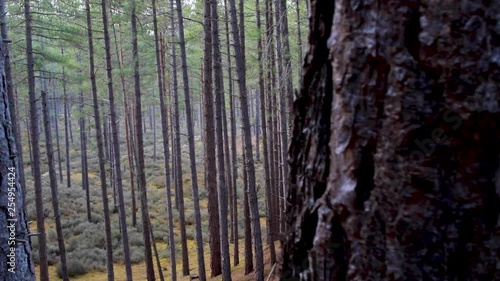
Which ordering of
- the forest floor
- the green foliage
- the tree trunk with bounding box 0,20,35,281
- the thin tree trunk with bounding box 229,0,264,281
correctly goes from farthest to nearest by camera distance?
the forest floor, the green foliage, the thin tree trunk with bounding box 229,0,264,281, the tree trunk with bounding box 0,20,35,281

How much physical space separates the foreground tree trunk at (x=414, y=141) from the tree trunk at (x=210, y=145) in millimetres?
9611

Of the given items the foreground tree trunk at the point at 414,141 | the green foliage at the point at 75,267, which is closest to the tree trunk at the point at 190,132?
the green foliage at the point at 75,267

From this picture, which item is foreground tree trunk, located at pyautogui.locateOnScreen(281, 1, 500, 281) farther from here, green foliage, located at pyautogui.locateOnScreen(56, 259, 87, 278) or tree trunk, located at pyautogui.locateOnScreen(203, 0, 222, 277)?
green foliage, located at pyautogui.locateOnScreen(56, 259, 87, 278)

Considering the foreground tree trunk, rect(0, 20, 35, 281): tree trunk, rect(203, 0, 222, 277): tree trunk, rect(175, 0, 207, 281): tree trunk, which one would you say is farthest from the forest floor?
the foreground tree trunk

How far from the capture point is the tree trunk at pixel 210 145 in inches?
425

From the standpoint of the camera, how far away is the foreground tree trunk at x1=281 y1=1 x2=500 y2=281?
2.59 feet

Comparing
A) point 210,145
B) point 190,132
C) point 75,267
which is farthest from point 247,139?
point 75,267

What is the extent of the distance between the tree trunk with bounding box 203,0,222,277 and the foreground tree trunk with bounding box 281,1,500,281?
9611 millimetres

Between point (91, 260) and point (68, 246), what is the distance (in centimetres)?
231

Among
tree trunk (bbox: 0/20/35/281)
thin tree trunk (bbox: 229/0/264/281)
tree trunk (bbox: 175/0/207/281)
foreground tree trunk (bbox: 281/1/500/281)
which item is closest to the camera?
foreground tree trunk (bbox: 281/1/500/281)

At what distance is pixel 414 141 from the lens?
2.69ft

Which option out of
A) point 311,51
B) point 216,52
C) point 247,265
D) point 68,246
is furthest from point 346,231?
point 68,246

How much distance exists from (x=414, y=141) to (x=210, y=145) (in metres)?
11.2

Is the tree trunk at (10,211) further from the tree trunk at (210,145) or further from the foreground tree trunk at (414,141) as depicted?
the tree trunk at (210,145)
